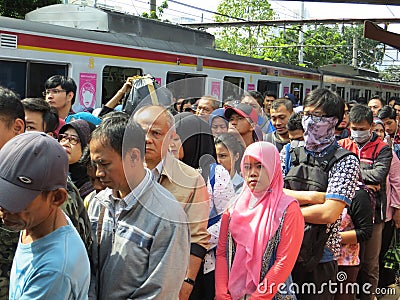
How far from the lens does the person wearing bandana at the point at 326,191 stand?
307 cm

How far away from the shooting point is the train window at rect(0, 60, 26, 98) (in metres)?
6.57

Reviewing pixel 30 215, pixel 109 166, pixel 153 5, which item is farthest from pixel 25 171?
Result: pixel 153 5

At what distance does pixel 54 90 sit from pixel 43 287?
11.7 ft

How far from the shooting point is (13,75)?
6.67 meters

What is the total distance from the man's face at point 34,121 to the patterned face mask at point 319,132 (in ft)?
5.32

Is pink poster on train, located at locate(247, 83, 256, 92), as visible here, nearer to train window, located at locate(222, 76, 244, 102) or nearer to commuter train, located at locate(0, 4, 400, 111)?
commuter train, located at locate(0, 4, 400, 111)

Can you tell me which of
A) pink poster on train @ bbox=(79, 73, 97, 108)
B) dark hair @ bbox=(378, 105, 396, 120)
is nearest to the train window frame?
pink poster on train @ bbox=(79, 73, 97, 108)

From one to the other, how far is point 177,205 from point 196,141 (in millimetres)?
532

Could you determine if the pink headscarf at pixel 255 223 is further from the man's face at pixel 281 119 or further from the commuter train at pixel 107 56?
the man's face at pixel 281 119

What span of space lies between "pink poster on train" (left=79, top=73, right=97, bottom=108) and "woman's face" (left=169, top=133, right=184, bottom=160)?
501 cm

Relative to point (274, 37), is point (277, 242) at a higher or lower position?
lower

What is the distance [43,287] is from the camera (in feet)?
5.58

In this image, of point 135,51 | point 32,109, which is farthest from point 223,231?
point 135,51

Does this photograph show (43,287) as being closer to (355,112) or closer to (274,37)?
(355,112)
